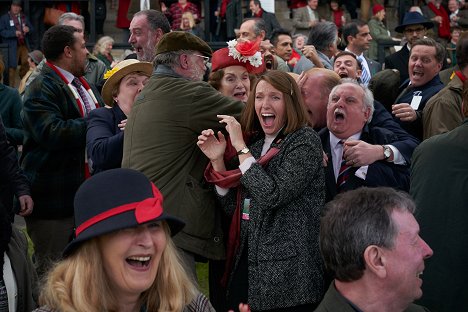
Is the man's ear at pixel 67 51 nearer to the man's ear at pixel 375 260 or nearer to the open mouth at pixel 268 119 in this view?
the open mouth at pixel 268 119

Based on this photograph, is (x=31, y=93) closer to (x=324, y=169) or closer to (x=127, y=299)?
(x=324, y=169)

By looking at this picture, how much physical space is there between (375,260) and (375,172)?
1968mm

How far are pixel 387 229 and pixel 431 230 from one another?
133 cm

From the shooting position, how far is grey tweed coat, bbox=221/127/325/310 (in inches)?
200

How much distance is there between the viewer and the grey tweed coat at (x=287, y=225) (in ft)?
16.7

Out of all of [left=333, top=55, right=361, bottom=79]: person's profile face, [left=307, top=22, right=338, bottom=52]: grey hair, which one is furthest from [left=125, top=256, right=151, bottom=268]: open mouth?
[left=307, top=22, right=338, bottom=52]: grey hair

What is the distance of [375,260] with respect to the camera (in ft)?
12.0

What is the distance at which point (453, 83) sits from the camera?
6.67 m

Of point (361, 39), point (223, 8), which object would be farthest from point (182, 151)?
point (223, 8)

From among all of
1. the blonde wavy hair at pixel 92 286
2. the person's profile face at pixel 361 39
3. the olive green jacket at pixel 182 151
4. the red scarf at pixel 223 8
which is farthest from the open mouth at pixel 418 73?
the red scarf at pixel 223 8

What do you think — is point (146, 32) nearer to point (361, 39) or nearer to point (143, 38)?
point (143, 38)

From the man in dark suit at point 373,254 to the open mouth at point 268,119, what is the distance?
1.68 m

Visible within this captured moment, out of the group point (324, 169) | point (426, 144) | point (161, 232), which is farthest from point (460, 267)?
point (161, 232)

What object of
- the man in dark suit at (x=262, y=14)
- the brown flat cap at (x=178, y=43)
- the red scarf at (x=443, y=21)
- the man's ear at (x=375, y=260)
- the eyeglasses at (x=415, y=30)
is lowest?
the red scarf at (x=443, y=21)
